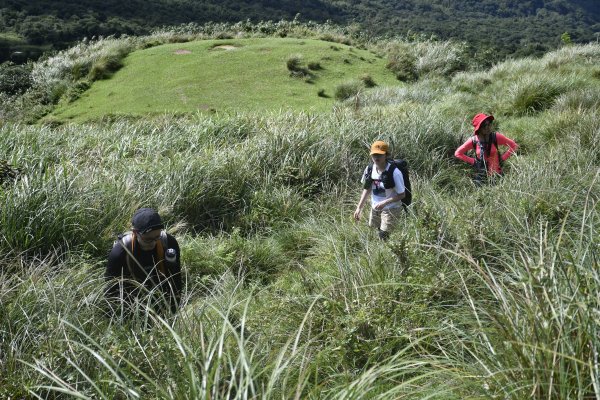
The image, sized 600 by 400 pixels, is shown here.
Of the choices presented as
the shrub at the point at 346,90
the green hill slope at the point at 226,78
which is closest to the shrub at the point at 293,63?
the green hill slope at the point at 226,78

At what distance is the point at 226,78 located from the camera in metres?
15.3

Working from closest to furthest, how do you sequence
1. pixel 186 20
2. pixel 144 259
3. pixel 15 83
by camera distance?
pixel 144 259, pixel 15 83, pixel 186 20

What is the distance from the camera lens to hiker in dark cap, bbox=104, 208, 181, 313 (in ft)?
12.0

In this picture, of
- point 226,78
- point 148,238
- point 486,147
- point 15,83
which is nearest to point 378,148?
point 486,147

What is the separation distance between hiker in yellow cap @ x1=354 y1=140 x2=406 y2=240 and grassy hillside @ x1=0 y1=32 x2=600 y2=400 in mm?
220

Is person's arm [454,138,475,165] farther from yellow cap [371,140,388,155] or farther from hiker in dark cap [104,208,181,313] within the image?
hiker in dark cap [104,208,181,313]

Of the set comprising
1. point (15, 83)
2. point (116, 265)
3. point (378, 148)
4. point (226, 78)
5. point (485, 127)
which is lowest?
point (15, 83)

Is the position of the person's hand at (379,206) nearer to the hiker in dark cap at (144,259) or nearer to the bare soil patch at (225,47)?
the hiker in dark cap at (144,259)

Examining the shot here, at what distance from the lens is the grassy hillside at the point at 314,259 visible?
84.8 inches

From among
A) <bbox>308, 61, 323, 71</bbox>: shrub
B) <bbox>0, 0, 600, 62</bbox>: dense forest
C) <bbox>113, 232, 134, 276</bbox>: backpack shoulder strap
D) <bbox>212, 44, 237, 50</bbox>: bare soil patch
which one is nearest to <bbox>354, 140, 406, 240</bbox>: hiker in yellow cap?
<bbox>113, 232, 134, 276</bbox>: backpack shoulder strap

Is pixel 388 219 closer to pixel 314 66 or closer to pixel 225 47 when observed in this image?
pixel 314 66

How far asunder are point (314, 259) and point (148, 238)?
66.9 inches

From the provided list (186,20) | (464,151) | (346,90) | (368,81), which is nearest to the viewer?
(464,151)

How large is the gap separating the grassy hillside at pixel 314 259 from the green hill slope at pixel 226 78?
3263 millimetres
